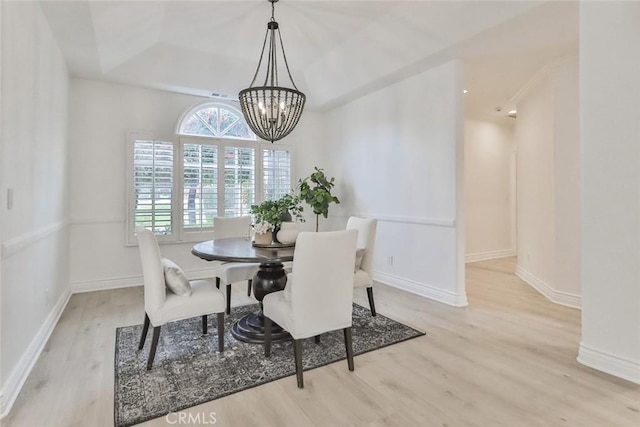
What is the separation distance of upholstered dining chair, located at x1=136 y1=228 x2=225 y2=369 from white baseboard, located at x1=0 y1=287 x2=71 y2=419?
0.72m

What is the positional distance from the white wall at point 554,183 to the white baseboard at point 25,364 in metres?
4.88

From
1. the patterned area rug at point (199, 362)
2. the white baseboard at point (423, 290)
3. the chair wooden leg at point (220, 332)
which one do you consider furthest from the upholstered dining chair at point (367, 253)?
the chair wooden leg at point (220, 332)

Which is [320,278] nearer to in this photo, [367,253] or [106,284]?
[367,253]

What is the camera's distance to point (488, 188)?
261 inches

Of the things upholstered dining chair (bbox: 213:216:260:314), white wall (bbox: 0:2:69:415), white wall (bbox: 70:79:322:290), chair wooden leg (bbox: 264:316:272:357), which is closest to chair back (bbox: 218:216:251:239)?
upholstered dining chair (bbox: 213:216:260:314)

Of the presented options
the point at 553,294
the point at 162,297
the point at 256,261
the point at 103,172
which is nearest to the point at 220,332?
the point at 162,297

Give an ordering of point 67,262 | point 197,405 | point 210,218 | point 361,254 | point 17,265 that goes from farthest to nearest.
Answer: point 210,218 < point 67,262 < point 361,254 < point 17,265 < point 197,405

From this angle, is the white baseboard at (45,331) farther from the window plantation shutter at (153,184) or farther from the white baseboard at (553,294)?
the white baseboard at (553,294)

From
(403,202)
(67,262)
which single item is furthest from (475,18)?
(67,262)

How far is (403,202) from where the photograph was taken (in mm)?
4516

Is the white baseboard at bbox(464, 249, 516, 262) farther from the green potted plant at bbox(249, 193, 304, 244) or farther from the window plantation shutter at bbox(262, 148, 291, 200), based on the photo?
the green potted plant at bbox(249, 193, 304, 244)

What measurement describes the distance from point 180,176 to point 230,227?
4.60 feet

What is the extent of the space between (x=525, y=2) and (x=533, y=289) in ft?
11.0

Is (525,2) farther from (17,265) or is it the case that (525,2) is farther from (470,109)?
(17,265)
